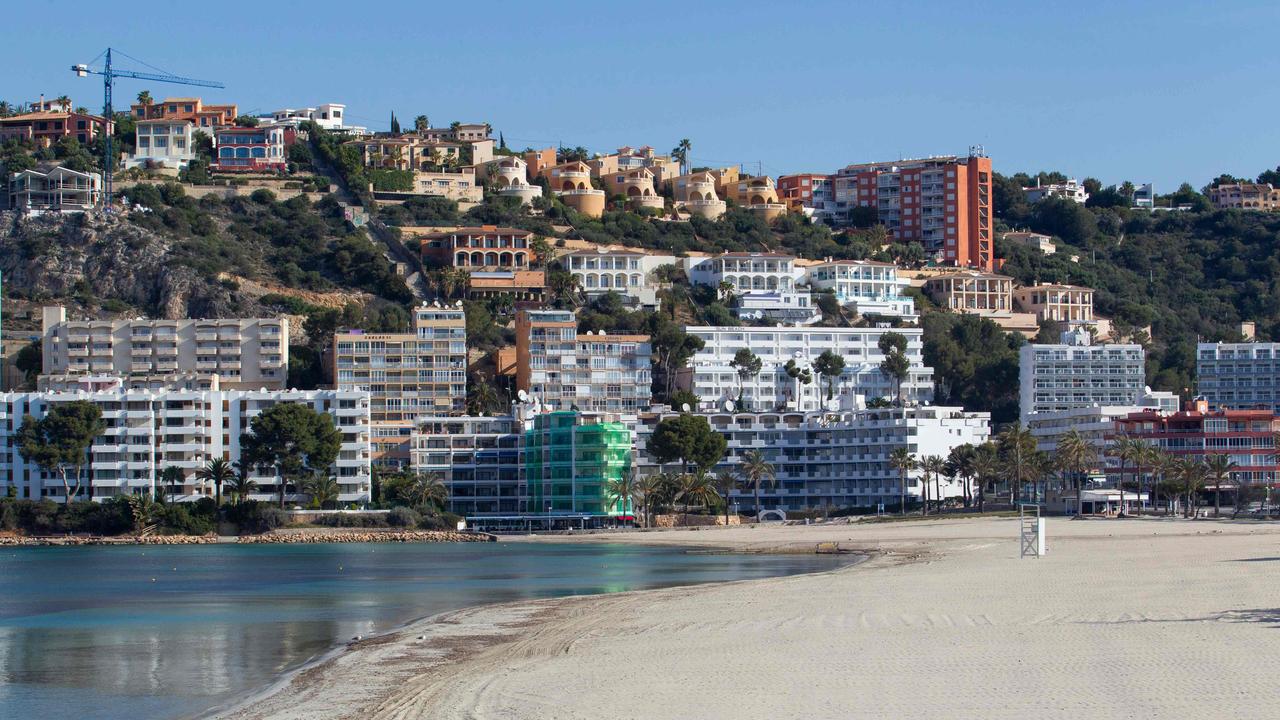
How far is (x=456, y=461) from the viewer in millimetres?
125875

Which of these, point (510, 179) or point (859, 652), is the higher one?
point (510, 179)

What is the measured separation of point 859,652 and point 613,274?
13189 cm

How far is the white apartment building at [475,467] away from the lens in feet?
411

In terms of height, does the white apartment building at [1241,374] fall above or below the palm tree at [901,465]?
above

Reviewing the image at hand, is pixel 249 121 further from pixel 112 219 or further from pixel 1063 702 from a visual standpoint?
pixel 1063 702

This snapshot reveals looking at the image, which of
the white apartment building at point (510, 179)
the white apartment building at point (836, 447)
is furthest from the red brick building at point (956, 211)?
the white apartment building at point (836, 447)

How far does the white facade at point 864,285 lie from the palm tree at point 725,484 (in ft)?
160

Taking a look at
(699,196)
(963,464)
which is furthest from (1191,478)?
(699,196)

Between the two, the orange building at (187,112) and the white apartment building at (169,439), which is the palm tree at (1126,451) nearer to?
the white apartment building at (169,439)

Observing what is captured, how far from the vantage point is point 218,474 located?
364 ft

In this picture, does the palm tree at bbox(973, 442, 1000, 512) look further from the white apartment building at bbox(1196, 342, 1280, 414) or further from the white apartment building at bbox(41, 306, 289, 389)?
the white apartment building at bbox(41, 306, 289, 389)

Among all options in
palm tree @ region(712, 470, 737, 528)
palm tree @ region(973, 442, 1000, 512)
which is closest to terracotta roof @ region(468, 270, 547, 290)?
palm tree @ region(712, 470, 737, 528)

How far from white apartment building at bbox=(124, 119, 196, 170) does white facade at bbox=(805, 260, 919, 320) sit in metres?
68.0

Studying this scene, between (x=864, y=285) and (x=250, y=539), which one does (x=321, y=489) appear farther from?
(x=864, y=285)
